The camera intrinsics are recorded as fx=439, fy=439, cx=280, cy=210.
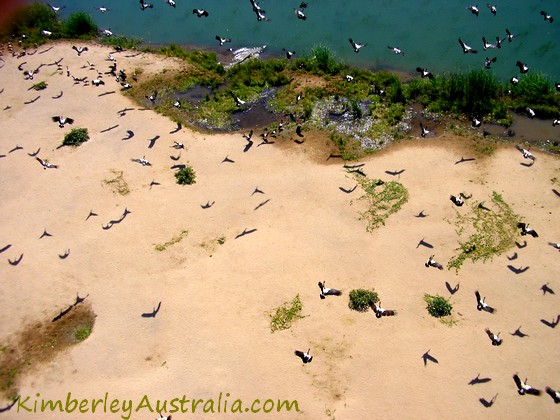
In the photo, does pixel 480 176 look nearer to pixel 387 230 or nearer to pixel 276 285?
pixel 387 230

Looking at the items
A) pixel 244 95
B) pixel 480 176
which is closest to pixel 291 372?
pixel 480 176

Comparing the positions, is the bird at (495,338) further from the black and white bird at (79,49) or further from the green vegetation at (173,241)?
the black and white bird at (79,49)

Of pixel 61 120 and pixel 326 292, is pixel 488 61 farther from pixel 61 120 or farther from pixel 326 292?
pixel 61 120

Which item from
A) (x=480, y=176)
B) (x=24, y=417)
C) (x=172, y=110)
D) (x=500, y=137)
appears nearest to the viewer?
(x=24, y=417)

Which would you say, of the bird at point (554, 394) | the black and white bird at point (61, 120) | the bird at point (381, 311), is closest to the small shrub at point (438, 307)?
the bird at point (381, 311)

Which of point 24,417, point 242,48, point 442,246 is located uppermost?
point 242,48

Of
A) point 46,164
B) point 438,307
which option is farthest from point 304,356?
point 46,164

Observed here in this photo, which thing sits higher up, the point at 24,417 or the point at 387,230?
the point at 387,230

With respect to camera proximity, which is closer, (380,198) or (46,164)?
(380,198)
